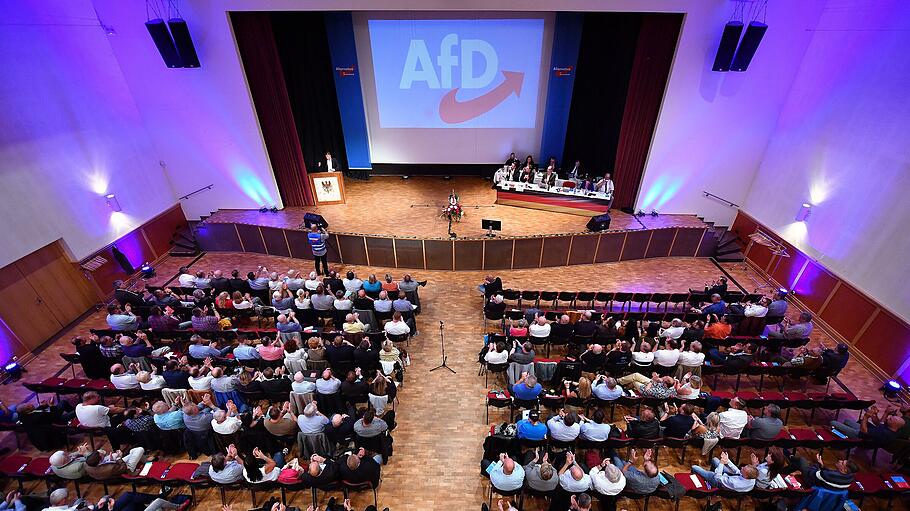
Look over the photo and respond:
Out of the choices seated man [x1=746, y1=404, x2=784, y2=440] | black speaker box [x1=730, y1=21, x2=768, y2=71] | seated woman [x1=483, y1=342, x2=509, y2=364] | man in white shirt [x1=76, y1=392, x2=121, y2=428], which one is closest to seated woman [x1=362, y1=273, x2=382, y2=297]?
seated woman [x1=483, y1=342, x2=509, y2=364]

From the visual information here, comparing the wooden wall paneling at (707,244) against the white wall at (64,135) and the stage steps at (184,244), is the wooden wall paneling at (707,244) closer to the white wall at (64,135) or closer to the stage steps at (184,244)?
the stage steps at (184,244)

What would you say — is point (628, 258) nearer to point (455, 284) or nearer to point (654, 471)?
point (455, 284)

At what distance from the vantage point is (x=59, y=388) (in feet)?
24.7

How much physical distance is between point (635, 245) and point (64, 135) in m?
15.9

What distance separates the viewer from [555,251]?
41.2 ft

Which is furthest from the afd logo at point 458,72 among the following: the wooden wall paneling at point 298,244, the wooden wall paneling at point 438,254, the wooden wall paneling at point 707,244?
the wooden wall paneling at point 707,244

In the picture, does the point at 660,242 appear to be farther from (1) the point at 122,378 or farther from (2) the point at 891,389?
(1) the point at 122,378

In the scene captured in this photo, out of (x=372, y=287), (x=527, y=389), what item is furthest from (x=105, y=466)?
(x=527, y=389)

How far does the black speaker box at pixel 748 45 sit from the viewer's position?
11.0 metres

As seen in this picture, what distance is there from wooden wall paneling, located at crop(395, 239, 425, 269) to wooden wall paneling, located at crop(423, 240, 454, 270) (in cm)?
21

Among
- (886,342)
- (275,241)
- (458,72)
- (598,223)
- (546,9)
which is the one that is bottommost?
(886,342)

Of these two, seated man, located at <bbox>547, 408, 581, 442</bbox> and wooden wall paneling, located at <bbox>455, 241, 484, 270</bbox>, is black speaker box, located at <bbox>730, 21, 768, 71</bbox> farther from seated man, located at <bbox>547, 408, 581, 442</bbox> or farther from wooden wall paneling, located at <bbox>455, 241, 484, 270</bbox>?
seated man, located at <bbox>547, 408, 581, 442</bbox>

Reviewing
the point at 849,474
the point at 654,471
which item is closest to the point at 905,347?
the point at 849,474

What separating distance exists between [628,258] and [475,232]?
486 cm
